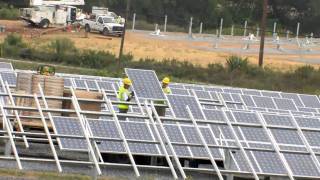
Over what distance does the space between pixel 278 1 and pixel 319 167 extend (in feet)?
367

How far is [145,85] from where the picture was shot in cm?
2628

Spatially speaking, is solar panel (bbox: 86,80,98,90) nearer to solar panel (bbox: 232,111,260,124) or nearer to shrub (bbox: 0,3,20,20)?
solar panel (bbox: 232,111,260,124)

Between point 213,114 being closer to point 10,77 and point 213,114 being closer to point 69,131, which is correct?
point 69,131

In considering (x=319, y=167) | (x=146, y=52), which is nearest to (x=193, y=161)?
(x=319, y=167)

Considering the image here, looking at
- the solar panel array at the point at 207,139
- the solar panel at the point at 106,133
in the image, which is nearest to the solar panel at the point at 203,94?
the solar panel array at the point at 207,139

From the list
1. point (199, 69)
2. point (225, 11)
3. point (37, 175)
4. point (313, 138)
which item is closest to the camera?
point (37, 175)

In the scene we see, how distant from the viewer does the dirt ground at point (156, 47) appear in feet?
254

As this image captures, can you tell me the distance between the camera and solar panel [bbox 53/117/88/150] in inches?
806

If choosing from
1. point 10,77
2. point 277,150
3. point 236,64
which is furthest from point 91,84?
point 236,64

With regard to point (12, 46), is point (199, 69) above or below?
below

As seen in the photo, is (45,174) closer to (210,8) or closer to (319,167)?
(319,167)

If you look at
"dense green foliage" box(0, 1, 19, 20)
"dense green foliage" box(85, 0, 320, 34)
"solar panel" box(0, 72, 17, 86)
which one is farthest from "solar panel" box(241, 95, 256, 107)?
"dense green foliage" box(85, 0, 320, 34)

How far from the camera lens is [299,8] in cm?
12938

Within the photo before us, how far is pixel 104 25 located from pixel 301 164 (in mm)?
77182
